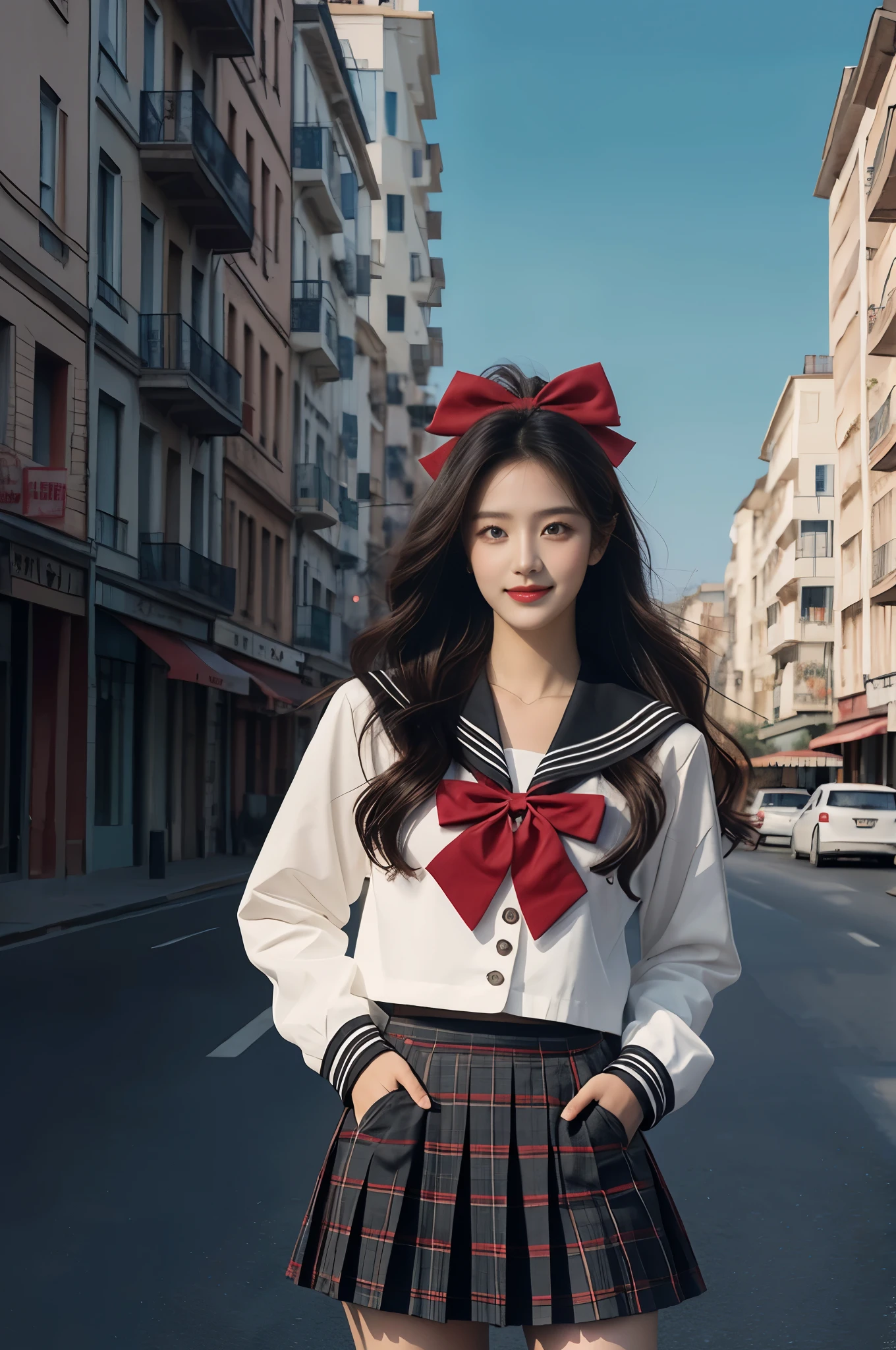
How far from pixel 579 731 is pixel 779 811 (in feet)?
112

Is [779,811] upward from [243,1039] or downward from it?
downward

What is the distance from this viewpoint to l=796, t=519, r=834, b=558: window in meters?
69.8

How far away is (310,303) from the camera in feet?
136

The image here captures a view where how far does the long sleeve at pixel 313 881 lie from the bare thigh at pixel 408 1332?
35 cm

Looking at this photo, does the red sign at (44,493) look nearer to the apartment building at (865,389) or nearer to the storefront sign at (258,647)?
the storefront sign at (258,647)

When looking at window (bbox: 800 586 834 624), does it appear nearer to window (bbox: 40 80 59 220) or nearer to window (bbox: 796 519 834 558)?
window (bbox: 796 519 834 558)

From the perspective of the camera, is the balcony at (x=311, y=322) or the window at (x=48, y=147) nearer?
the window at (x=48, y=147)

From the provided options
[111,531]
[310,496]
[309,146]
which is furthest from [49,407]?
[309,146]

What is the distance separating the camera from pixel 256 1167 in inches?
225

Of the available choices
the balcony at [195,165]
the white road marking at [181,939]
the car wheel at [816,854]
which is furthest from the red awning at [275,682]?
the white road marking at [181,939]

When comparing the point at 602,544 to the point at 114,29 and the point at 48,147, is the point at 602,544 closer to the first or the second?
the point at 48,147

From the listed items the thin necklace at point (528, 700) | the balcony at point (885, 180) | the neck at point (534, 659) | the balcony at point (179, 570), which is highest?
the balcony at point (885, 180)

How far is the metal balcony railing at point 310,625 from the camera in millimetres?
42031

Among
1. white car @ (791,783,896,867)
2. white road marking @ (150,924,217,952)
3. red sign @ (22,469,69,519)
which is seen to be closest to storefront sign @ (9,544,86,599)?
red sign @ (22,469,69,519)
